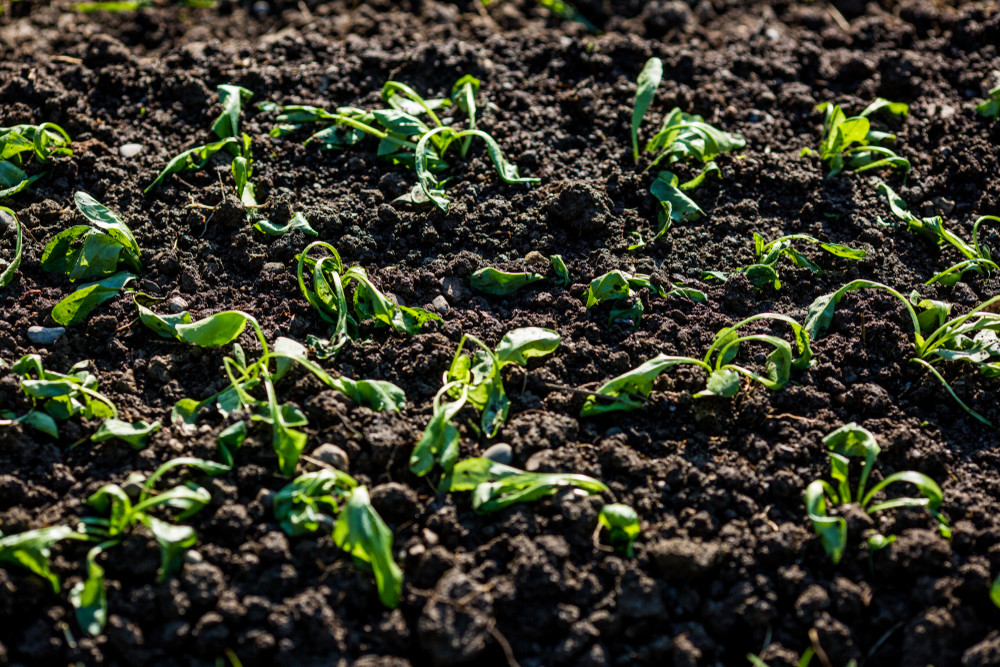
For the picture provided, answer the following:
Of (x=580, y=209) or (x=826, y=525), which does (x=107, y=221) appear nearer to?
(x=580, y=209)

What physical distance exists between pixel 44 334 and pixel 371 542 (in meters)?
1.24

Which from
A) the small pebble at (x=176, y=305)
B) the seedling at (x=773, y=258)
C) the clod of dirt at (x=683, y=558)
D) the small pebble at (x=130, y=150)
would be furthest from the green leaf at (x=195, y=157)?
the clod of dirt at (x=683, y=558)

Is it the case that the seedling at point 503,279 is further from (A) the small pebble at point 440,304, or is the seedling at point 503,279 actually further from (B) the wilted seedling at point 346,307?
(B) the wilted seedling at point 346,307

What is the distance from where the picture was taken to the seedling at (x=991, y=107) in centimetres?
337

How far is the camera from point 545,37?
11.9 ft

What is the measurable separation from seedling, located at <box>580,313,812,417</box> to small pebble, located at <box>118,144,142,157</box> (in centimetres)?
185

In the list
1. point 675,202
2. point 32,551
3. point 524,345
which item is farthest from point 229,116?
point 32,551

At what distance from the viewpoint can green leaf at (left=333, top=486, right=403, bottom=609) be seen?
1.97m

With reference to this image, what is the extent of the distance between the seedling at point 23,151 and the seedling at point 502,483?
6.04 ft

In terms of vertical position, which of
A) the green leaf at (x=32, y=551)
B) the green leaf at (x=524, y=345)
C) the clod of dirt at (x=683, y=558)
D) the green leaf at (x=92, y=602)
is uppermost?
the green leaf at (x=524, y=345)

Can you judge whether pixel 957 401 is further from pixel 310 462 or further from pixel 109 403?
pixel 109 403

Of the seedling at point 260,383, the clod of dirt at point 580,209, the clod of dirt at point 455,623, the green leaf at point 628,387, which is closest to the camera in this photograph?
the clod of dirt at point 455,623

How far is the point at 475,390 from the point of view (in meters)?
2.35

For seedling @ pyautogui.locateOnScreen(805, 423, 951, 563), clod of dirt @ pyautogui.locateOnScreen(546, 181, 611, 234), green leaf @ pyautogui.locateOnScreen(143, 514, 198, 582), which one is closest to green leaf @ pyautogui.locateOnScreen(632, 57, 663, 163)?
clod of dirt @ pyautogui.locateOnScreen(546, 181, 611, 234)
